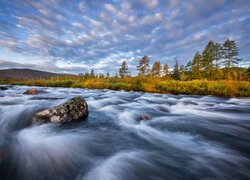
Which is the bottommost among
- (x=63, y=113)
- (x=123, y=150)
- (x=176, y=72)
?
(x=123, y=150)

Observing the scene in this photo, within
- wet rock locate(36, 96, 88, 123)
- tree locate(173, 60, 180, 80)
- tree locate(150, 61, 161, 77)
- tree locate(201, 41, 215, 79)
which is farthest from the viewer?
tree locate(150, 61, 161, 77)

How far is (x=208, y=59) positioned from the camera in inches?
1667

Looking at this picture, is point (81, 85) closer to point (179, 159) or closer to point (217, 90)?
point (217, 90)

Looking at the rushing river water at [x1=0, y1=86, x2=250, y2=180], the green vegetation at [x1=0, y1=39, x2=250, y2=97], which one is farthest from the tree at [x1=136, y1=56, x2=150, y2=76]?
the rushing river water at [x1=0, y1=86, x2=250, y2=180]

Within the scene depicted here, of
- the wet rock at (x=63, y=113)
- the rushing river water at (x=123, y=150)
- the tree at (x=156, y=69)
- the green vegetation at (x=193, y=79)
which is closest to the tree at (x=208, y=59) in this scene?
the green vegetation at (x=193, y=79)

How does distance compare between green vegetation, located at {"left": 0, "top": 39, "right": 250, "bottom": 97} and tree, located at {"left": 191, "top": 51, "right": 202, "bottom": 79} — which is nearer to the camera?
green vegetation, located at {"left": 0, "top": 39, "right": 250, "bottom": 97}

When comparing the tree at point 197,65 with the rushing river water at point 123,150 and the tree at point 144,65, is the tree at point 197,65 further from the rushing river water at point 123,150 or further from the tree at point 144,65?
the rushing river water at point 123,150

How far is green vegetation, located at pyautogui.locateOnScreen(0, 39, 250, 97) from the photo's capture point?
14391mm

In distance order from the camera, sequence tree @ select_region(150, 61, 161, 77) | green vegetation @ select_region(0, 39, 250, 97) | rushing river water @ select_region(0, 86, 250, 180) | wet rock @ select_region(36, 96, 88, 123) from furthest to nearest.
Result: 1. tree @ select_region(150, 61, 161, 77)
2. green vegetation @ select_region(0, 39, 250, 97)
3. wet rock @ select_region(36, 96, 88, 123)
4. rushing river water @ select_region(0, 86, 250, 180)

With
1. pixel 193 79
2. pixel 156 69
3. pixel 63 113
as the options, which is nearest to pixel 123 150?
pixel 63 113

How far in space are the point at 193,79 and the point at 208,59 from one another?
21.5 ft

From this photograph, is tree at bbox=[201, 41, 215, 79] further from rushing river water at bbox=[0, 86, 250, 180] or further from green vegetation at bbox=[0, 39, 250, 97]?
rushing river water at bbox=[0, 86, 250, 180]

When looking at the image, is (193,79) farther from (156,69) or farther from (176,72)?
(156,69)

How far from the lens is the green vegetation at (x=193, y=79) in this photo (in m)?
14.4
